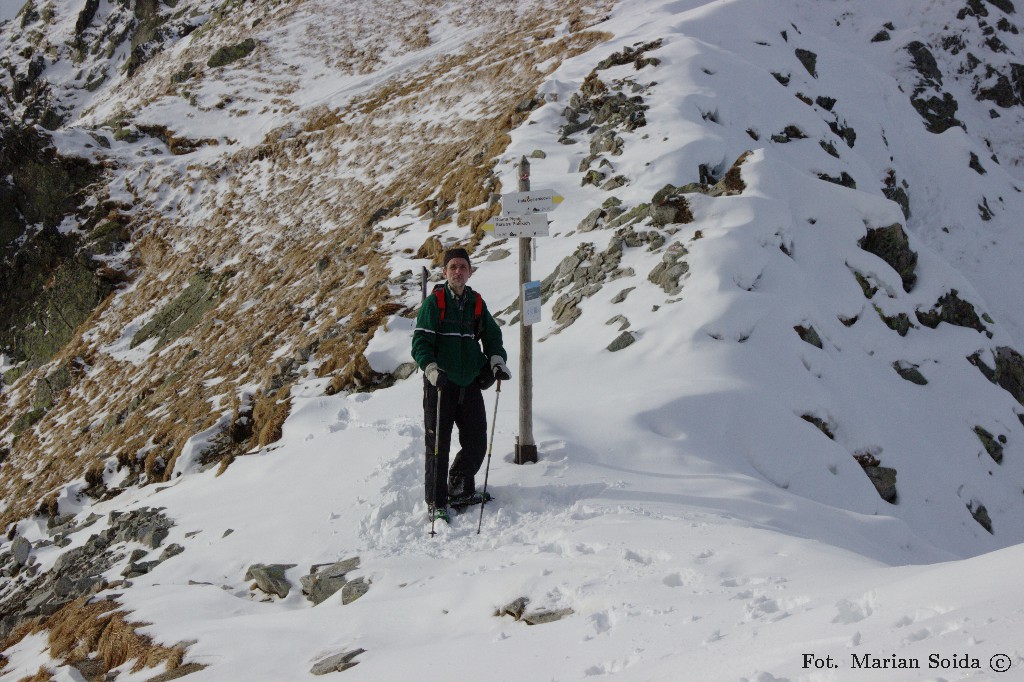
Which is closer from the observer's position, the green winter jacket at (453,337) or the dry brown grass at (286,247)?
the green winter jacket at (453,337)

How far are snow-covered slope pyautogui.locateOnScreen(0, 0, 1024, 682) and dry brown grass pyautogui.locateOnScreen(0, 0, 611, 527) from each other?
0.26 meters

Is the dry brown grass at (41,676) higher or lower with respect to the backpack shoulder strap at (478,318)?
lower

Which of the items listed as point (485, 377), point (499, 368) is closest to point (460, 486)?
point (485, 377)

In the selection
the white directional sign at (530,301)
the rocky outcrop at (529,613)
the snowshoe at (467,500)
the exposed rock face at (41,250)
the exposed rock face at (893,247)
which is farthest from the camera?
the exposed rock face at (41,250)

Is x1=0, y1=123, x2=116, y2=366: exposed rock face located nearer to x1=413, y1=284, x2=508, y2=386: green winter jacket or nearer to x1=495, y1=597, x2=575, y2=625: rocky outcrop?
x1=413, y1=284, x2=508, y2=386: green winter jacket

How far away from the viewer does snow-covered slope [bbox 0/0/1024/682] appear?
336cm

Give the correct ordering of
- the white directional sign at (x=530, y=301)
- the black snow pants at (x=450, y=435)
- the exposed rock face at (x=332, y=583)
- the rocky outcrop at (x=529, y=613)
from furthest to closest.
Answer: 1. the white directional sign at (x=530, y=301)
2. the black snow pants at (x=450, y=435)
3. the exposed rock face at (x=332, y=583)
4. the rocky outcrop at (x=529, y=613)

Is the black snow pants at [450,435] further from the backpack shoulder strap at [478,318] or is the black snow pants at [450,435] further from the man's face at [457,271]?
the man's face at [457,271]

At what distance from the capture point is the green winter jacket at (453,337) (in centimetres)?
518

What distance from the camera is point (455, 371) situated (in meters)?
5.23

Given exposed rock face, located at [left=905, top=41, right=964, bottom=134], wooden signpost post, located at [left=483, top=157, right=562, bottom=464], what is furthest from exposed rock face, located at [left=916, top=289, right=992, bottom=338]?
exposed rock face, located at [left=905, top=41, right=964, bottom=134]

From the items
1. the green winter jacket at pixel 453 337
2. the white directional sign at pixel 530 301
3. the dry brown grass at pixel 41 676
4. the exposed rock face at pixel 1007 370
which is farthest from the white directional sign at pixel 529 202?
the exposed rock face at pixel 1007 370

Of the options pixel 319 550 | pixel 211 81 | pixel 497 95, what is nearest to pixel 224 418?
pixel 319 550

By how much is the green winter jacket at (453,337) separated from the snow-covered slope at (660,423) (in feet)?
3.76
